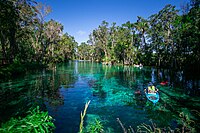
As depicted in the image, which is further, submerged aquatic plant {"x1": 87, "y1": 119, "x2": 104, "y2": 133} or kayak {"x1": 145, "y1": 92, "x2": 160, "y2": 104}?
kayak {"x1": 145, "y1": 92, "x2": 160, "y2": 104}

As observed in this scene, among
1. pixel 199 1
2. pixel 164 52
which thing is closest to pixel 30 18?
pixel 199 1

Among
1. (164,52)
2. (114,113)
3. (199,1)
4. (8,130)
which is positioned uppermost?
(199,1)

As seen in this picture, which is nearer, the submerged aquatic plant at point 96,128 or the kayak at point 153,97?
the submerged aquatic plant at point 96,128

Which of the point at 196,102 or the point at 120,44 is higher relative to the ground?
the point at 120,44

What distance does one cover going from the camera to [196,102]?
52.9 feet

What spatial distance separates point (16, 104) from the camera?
14.2 meters

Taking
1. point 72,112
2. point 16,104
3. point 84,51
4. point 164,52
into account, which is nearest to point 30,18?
point 16,104

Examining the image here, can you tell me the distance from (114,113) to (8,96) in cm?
1235

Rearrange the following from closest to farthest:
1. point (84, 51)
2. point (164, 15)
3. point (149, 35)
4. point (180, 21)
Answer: point (180, 21), point (164, 15), point (149, 35), point (84, 51)

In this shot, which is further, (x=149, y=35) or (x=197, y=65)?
(x=149, y=35)

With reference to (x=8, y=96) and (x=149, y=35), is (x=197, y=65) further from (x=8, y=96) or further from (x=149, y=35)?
(x=8, y=96)

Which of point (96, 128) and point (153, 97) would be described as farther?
point (153, 97)

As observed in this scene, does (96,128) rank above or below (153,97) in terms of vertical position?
below

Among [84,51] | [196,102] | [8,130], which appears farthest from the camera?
[84,51]
